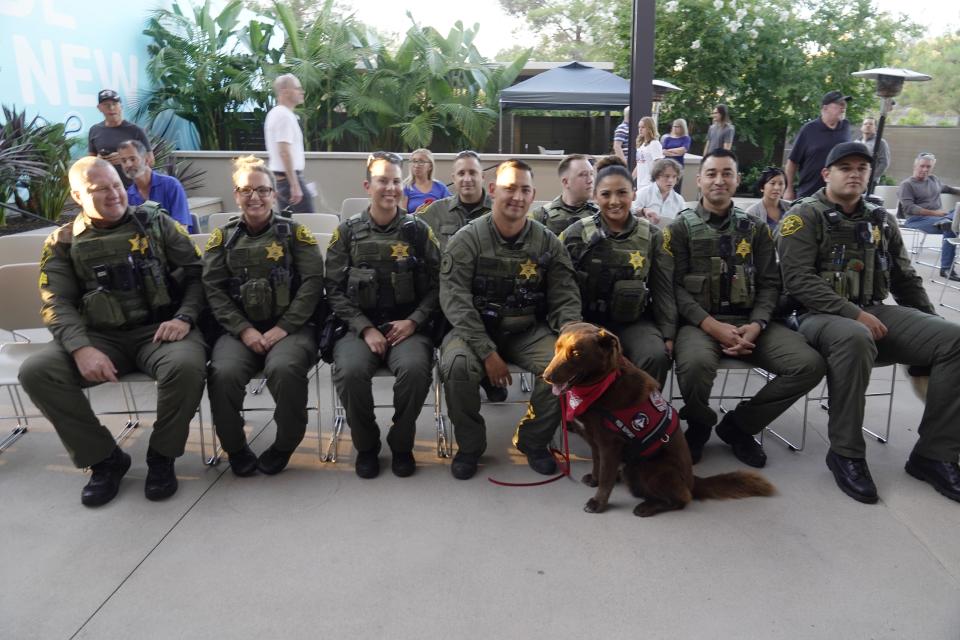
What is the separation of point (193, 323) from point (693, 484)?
265cm

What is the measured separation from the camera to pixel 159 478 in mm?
3225

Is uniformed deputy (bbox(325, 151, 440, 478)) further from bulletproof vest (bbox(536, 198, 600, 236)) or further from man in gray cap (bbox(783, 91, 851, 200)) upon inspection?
man in gray cap (bbox(783, 91, 851, 200))

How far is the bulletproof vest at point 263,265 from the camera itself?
3.54 meters

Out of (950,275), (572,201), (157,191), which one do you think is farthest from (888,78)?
(157,191)

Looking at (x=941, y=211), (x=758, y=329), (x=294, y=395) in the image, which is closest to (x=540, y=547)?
(x=294, y=395)

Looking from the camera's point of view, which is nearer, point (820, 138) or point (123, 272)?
point (123, 272)

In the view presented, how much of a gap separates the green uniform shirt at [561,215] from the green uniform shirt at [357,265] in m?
0.94

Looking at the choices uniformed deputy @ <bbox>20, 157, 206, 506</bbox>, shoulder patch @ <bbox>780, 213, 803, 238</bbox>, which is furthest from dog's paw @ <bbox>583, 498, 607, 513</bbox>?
uniformed deputy @ <bbox>20, 157, 206, 506</bbox>

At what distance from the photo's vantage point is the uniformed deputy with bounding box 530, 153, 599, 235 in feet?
14.4

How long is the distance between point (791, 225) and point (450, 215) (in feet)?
6.99

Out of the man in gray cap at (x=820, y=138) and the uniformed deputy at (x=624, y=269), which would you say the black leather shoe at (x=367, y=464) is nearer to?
the uniformed deputy at (x=624, y=269)

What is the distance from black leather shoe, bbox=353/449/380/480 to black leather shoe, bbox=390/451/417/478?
91 mm

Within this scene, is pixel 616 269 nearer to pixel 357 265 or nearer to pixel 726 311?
pixel 726 311

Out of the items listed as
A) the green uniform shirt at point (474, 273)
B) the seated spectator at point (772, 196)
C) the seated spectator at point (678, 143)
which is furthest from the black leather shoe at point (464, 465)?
the seated spectator at point (678, 143)
